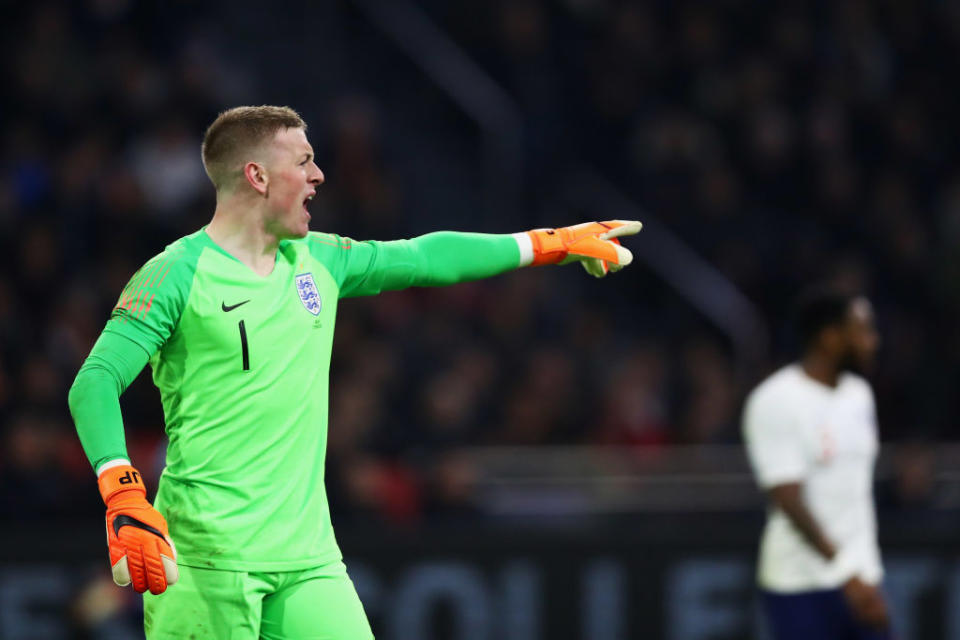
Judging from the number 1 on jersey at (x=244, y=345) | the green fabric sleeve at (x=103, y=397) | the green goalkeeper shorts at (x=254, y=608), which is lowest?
the green goalkeeper shorts at (x=254, y=608)

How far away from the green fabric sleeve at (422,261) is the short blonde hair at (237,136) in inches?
16.8

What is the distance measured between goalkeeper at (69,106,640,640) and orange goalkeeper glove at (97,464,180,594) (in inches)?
3.0

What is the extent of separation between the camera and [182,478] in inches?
155

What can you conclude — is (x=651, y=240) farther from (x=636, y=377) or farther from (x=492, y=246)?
(x=492, y=246)

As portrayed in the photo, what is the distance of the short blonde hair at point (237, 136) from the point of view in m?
4.02

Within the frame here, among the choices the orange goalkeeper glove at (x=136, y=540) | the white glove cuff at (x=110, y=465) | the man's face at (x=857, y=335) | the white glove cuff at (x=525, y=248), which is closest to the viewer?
the orange goalkeeper glove at (x=136, y=540)

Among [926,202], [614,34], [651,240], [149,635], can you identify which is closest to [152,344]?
[149,635]

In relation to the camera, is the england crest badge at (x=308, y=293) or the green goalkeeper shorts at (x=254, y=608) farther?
the england crest badge at (x=308, y=293)

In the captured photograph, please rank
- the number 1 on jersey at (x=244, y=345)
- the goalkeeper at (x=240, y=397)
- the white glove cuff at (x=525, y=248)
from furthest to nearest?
1. the white glove cuff at (x=525, y=248)
2. the number 1 on jersey at (x=244, y=345)
3. the goalkeeper at (x=240, y=397)

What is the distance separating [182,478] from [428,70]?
881 cm

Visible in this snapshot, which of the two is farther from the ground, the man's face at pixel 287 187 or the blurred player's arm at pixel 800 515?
the man's face at pixel 287 187

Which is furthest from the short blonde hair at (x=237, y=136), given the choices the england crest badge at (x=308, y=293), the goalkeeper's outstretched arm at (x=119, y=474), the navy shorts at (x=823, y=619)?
the navy shorts at (x=823, y=619)

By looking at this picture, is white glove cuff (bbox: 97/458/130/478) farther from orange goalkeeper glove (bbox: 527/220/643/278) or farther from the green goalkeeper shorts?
orange goalkeeper glove (bbox: 527/220/643/278)

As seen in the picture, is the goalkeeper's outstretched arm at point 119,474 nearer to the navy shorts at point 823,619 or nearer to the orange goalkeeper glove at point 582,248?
the orange goalkeeper glove at point 582,248
